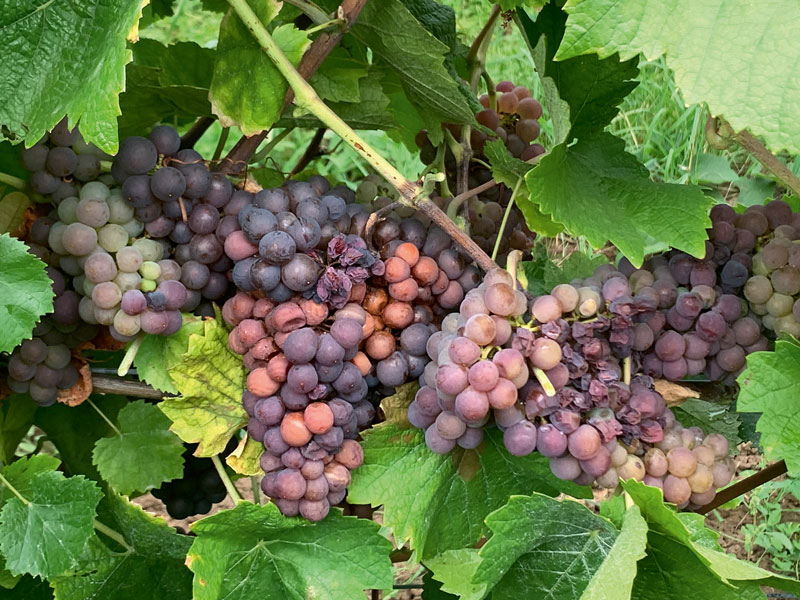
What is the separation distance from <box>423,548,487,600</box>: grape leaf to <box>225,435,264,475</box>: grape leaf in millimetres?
243

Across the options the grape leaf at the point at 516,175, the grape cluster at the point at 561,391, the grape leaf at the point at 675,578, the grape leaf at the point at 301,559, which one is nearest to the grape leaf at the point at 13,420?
the grape leaf at the point at 301,559

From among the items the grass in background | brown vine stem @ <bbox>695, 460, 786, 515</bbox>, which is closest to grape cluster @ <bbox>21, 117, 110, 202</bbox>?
brown vine stem @ <bbox>695, 460, 786, 515</bbox>

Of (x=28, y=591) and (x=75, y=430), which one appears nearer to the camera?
(x=28, y=591)

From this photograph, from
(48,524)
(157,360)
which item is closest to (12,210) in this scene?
(157,360)

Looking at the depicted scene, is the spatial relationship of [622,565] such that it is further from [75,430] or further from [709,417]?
[75,430]

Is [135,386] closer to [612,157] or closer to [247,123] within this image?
[247,123]

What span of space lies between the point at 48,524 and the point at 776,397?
2.65 feet

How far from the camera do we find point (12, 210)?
38.3 inches

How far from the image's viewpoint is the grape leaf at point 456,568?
3.33 ft

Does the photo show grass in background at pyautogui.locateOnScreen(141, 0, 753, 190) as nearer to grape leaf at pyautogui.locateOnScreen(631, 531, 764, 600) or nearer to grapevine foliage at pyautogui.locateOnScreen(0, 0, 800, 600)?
grapevine foliage at pyautogui.locateOnScreen(0, 0, 800, 600)

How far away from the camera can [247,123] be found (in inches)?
37.3

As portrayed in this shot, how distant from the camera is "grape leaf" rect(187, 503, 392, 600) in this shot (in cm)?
98

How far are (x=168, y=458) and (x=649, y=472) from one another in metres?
0.70

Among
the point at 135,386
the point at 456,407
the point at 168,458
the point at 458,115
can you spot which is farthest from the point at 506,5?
the point at 168,458
